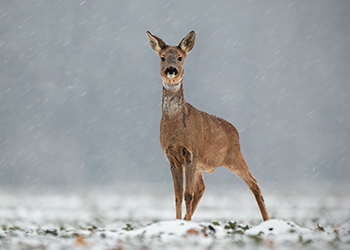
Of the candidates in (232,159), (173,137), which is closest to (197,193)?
(232,159)

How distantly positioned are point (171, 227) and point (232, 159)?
315 cm

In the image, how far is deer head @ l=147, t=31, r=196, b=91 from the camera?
689cm

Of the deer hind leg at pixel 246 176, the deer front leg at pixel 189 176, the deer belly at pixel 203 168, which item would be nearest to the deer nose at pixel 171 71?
the deer front leg at pixel 189 176

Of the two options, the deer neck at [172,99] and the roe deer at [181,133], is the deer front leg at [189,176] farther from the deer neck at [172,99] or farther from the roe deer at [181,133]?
the deer neck at [172,99]

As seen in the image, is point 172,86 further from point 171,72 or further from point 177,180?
point 177,180

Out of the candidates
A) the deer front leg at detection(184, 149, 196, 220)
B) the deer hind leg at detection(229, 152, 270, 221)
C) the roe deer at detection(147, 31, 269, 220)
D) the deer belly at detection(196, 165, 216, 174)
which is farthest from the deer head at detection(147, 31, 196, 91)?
the deer hind leg at detection(229, 152, 270, 221)

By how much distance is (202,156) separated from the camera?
7.26 meters

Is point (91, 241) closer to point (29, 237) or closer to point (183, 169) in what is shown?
point (29, 237)

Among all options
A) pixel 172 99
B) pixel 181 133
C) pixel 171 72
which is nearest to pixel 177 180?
pixel 181 133

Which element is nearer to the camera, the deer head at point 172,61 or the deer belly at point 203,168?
the deer head at point 172,61

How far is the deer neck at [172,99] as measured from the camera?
7.07 meters

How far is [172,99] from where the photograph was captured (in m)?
7.12

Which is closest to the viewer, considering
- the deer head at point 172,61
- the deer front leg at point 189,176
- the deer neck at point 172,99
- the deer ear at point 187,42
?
the deer front leg at point 189,176

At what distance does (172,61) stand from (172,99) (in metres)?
0.66
